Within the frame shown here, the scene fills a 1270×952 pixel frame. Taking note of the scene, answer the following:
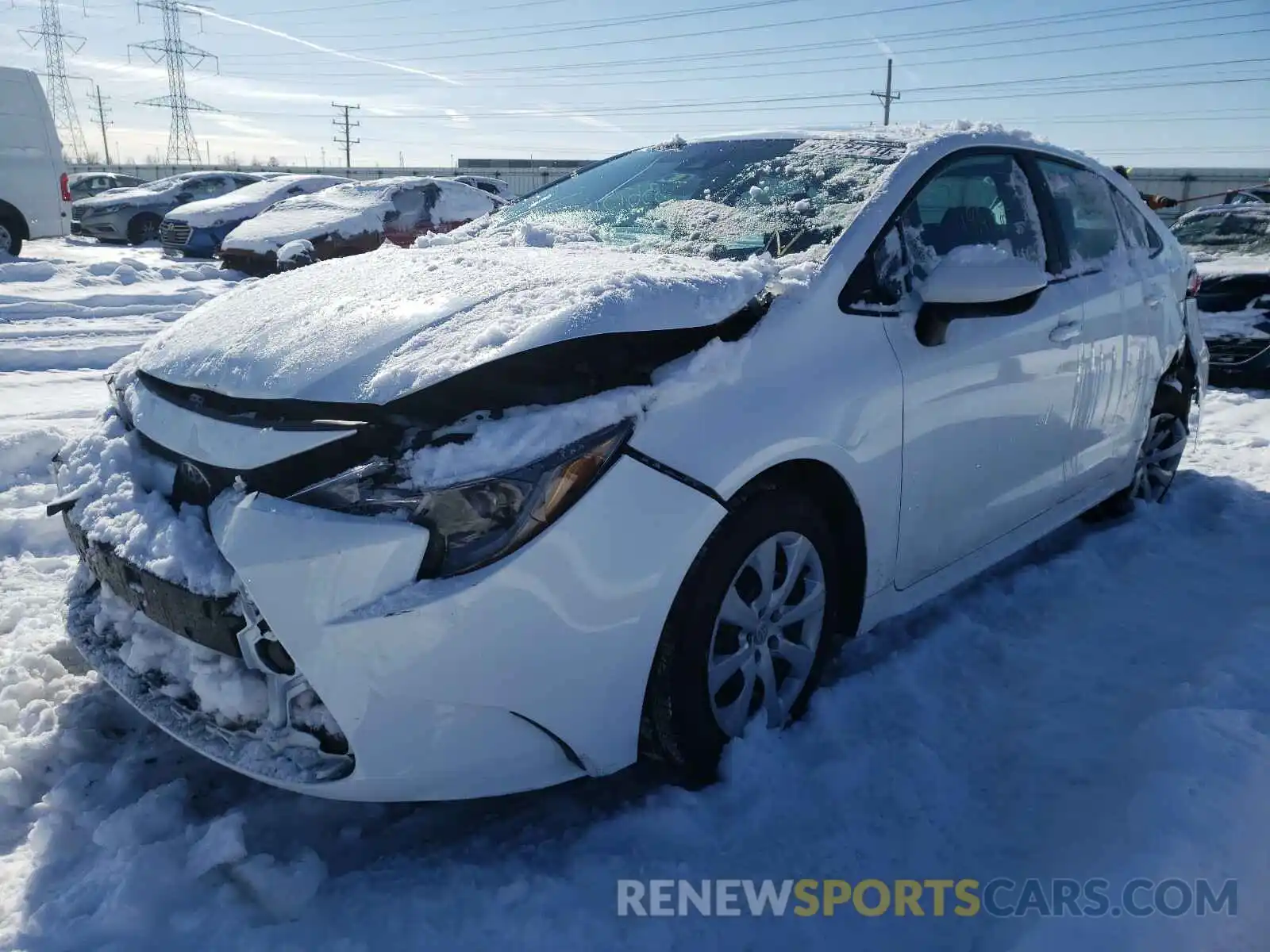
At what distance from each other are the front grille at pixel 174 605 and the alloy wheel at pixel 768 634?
1030mm

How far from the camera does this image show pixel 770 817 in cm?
213

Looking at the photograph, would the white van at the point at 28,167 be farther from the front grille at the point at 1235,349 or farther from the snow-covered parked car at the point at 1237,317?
the front grille at the point at 1235,349

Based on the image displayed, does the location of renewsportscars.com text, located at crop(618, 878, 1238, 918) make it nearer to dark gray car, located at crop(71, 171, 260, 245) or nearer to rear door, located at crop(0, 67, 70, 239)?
rear door, located at crop(0, 67, 70, 239)

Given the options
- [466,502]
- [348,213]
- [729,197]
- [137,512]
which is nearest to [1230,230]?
[729,197]

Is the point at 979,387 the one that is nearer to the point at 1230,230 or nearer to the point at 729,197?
the point at 729,197

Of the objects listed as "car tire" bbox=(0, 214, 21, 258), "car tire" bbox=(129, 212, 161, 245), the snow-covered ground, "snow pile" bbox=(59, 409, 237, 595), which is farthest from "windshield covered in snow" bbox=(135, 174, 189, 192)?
"snow pile" bbox=(59, 409, 237, 595)

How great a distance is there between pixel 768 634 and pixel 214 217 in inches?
579

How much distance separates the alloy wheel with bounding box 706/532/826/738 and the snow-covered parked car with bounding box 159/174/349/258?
13.4m

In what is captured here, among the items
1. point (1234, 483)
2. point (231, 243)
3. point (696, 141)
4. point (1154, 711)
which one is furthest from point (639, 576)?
point (231, 243)

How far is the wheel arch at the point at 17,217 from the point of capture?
1204cm

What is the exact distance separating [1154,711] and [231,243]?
11623 mm

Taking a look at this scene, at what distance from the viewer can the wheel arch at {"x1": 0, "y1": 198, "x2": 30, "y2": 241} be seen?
12.0 metres

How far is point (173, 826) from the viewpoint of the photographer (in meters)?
2.05

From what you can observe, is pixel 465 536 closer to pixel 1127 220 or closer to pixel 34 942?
pixel 34 942
